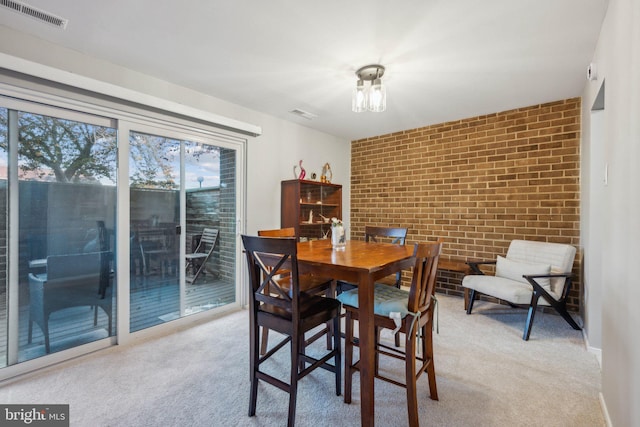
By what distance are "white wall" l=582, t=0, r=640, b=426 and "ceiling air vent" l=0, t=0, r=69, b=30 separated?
10.5 feet

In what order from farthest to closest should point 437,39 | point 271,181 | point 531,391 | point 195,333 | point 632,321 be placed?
point 271,181 → point 195,333 → point 437,39 → point 531,391 → point 632,321

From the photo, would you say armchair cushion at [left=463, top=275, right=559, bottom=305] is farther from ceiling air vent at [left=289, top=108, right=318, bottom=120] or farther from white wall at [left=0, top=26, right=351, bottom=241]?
ceiling air vent at [left=289, top=108, right=318, bottom=120]

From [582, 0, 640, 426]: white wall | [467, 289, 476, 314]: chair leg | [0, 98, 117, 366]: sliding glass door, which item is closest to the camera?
[582, 0, 640, 426]: white wall

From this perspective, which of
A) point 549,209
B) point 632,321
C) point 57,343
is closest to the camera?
point 632,321

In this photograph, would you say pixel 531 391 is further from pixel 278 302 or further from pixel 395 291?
pixel 278 302

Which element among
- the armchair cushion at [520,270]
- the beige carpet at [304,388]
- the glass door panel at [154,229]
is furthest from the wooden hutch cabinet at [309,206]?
the armchair cushion at [520,270]

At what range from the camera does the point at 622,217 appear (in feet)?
4.91

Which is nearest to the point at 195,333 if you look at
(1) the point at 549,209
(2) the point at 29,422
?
(2) the point at 29,422

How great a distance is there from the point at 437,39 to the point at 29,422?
143 inches

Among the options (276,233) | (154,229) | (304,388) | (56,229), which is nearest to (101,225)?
(56,229)

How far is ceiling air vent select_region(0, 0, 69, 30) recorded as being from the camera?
183 cm

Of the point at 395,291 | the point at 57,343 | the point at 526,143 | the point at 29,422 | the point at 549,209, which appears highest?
the point at 526,143

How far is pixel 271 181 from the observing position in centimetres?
398

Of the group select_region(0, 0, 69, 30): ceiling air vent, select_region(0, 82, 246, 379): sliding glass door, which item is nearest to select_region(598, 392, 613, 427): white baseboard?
select_region(0, 82, 246, 379): sliding glass door
